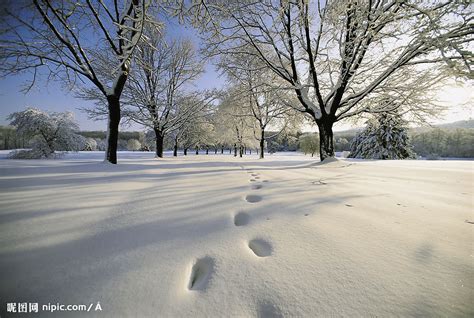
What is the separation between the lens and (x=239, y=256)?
1098mm

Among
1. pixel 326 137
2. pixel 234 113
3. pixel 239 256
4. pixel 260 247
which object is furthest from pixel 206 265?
pixel 234 113

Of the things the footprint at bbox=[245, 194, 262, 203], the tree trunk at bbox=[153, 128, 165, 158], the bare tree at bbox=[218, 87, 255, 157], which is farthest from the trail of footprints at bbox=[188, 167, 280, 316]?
the tree trunk at bbox=[153, 128, 165, 158]

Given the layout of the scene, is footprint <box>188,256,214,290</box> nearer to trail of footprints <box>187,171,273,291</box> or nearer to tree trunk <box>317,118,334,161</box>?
trail of footprints <box>187,171,273,291</box>

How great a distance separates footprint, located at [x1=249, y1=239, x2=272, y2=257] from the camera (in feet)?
3.77

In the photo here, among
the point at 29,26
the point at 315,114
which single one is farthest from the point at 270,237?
the point at 29,26

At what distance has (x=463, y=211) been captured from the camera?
1694 mm

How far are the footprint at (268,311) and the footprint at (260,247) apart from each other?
1.10ft

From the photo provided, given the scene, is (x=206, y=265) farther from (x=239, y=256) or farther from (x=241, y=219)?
(x=241, y=219)

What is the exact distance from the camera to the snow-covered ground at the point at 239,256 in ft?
2.62

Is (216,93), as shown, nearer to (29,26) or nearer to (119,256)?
(29,26)

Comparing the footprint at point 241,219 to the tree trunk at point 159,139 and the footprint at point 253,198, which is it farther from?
the tree trunk at point 159,139

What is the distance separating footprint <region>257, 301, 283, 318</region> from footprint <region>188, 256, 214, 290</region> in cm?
28

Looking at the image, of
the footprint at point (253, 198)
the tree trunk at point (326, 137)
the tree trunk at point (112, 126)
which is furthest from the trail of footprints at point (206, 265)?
the tree trunk at point (326, 137)

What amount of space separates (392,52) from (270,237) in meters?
7.37
